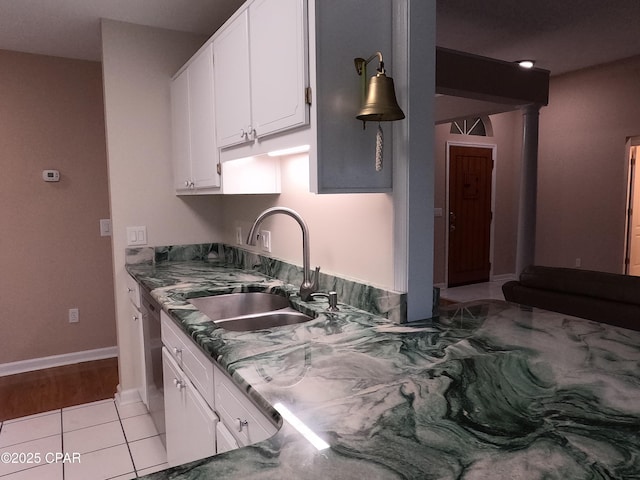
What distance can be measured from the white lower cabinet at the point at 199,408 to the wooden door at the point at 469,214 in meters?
4.90

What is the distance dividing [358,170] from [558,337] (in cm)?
83

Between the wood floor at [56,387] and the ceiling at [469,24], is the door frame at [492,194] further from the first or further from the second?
the wood floor at [56,387]

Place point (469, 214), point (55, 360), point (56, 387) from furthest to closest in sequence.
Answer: point (469, 214) < point (55, 360) < point (56, 387)

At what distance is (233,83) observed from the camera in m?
2.03

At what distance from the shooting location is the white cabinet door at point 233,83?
189 centimetres

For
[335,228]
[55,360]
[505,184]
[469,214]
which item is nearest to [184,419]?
[335,228]

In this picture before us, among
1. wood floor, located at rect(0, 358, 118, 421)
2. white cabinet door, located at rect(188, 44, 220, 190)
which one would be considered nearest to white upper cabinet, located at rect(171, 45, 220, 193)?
white cabinet door, located at rect(188, 44, 220, 190)

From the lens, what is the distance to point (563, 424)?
34.6 inches

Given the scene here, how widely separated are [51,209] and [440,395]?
11.7 feet

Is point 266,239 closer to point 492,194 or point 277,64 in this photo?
point 277,64

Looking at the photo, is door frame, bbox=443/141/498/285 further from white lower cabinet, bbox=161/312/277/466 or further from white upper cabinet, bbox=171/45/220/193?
white lower cabinet, bbox=161/312/277/466

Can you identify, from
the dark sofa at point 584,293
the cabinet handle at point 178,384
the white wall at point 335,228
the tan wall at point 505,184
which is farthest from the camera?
the tan wall at point 505,184

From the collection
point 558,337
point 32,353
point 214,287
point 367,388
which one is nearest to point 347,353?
point 367,388

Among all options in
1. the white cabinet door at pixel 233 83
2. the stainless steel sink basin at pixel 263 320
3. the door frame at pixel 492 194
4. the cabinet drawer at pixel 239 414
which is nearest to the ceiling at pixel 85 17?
the white cabinet door at pixel 233 83
